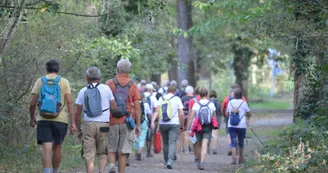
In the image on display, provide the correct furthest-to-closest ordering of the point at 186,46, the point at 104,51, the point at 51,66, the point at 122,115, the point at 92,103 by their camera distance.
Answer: the point at 186,46 → the point at 104,51 → the point at 122,115 → the point at 92,103 → the point at 51,66

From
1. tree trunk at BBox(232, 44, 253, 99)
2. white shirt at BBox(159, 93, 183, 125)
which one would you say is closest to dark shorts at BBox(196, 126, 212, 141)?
white shirt at BBox(159, 93, 183, 125)

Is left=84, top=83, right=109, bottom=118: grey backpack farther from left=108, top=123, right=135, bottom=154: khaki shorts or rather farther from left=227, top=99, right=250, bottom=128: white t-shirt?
left=227, top=99, right=250, bottom=128: white t-shirt

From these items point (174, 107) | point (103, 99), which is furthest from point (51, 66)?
point (174, 107)

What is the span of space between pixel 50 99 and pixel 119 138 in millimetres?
1479

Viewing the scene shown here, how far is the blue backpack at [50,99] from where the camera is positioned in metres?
10.5

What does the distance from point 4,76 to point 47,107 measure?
11.5 ft

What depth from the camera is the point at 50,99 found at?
10.5 metres

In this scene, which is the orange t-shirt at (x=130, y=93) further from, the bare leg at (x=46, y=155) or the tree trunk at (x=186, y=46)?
the tree trunk at (x=186, y=46)

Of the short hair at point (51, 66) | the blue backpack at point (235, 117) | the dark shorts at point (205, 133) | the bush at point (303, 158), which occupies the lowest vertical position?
the bush at point (303, 158)

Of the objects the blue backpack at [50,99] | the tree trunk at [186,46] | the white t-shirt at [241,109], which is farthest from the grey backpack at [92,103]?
the tree trunk at [186,46]

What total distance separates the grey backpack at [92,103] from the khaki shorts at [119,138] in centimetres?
63

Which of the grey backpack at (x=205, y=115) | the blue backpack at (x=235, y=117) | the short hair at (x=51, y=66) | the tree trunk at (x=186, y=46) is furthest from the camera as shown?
the tree trunk at (x=186, y=46)

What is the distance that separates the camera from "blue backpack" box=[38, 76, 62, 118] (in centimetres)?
1047

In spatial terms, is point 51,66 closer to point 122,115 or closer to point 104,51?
point 122,115
